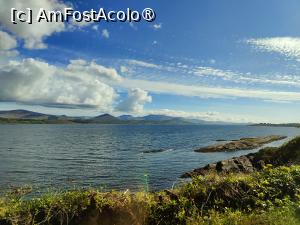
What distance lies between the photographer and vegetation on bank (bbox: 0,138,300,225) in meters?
9.05

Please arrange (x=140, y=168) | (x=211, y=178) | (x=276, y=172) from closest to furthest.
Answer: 1. (x=211, y=178)
2. (x=276, y=172)
3. (x=140, y=168)

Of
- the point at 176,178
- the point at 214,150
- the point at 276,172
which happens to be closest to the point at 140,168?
the point at 176,178

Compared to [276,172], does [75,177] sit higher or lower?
lower

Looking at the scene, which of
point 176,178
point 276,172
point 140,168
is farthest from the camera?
point 140,168

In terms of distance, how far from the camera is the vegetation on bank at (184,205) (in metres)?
9.05

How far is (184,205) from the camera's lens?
10508 millimetres

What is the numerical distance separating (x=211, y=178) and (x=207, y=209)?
1176 millimetres

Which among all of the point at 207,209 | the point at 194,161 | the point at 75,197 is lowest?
the point at 194,161

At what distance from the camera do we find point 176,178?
4700 cm

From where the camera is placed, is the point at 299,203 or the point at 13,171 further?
the point at 13,171

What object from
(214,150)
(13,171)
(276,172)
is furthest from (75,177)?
(214,150)

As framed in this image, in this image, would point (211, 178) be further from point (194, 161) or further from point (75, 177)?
point (194, 161)

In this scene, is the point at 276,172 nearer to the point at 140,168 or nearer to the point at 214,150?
the point at 140,168

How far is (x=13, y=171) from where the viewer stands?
52.9 m
